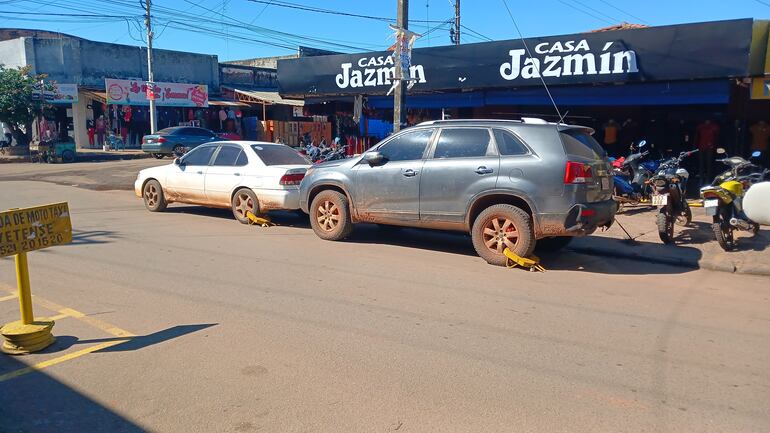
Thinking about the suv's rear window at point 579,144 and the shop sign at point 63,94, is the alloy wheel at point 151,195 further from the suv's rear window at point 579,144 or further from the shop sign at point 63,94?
the shop sign at point 63,94

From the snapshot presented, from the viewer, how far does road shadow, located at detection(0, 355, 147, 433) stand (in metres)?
3.73

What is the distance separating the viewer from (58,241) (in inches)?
210

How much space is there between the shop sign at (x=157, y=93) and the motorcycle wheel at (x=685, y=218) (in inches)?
1034

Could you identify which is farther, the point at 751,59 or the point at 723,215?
the point at 751,59

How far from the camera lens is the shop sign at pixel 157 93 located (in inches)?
1244

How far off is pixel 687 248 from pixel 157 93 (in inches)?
1194

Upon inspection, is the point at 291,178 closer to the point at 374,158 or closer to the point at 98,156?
the point at 374,158

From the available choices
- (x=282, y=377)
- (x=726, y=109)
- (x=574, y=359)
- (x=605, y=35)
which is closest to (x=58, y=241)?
(x=282, y=377)

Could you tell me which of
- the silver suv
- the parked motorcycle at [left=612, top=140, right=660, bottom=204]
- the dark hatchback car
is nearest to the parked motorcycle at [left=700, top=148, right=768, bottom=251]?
the silver suv

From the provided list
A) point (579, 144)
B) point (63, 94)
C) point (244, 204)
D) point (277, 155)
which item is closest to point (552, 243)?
point (579, 144)

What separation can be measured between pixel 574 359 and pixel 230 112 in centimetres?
3455

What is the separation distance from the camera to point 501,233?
8117mm

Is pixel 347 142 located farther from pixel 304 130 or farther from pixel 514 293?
pixel 514 293

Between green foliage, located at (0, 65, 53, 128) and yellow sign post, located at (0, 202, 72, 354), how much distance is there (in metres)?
25.2
